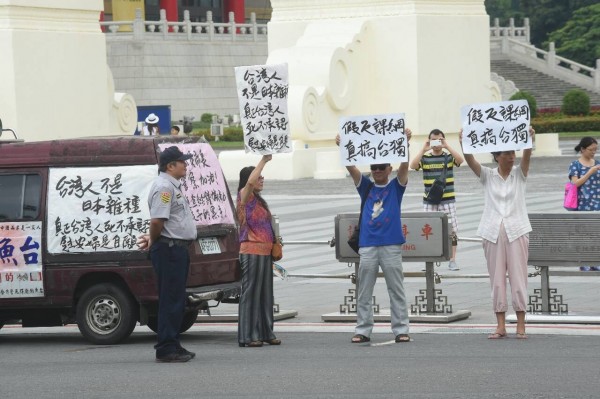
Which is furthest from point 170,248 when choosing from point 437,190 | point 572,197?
point 437,190

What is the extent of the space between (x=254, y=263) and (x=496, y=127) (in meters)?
2.29

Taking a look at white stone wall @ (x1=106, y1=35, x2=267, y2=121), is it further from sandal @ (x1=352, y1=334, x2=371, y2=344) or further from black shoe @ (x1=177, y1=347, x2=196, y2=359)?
black shoe @ (x1=177, y1=347, x2=196, y2=359)

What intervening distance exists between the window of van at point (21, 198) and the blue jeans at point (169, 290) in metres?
1.77

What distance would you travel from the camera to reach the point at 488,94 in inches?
1474

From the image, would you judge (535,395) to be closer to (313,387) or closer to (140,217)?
(313,387)

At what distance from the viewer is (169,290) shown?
11.2 metres

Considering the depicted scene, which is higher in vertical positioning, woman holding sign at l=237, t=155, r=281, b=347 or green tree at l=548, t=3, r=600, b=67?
green tree at l=548, t=3, r=600, b=67

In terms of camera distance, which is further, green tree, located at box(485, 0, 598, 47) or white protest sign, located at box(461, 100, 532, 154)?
green tree, located at box(485, 0, 598, 47)

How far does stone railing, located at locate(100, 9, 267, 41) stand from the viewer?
57.7 metres

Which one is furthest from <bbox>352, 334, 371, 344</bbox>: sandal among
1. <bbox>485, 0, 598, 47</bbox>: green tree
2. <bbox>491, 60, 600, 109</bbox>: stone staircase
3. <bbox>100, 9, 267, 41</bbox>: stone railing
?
<bbox>485, 0, 598, 47</bbox>: green tree

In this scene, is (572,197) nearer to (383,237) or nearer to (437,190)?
(437,190)

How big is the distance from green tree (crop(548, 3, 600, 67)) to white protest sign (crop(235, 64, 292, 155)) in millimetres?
55843

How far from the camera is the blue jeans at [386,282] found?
11820 mm

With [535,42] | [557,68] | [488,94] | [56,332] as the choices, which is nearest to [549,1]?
[535,42]
